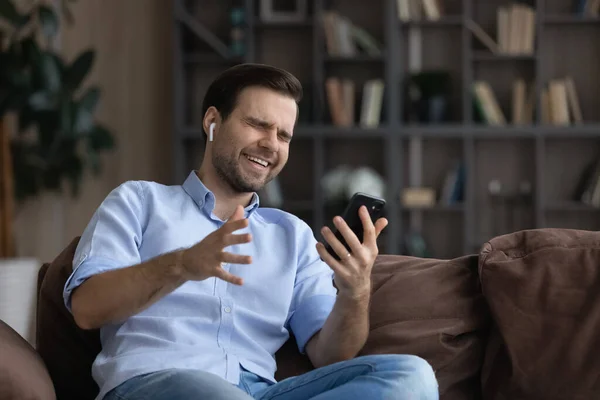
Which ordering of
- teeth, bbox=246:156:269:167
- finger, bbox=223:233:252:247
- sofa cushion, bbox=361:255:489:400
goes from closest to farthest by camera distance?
finger, bbox=223:233:252:247 → sofa cushion, bbox=361:255:489:400 → teeth, bbox=246:156:269:167

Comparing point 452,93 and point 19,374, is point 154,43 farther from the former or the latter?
point 19,374

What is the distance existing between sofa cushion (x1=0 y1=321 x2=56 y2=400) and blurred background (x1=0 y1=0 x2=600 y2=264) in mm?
3405

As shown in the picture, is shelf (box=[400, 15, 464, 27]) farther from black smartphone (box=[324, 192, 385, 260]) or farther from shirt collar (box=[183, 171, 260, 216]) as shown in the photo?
black smartphone (box=[324, 192, 385, 260])

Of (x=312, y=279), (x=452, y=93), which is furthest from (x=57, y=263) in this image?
(x=452, y=93)

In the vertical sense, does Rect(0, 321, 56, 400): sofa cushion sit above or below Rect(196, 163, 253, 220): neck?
below

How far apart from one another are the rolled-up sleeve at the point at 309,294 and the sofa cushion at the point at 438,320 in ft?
0.35

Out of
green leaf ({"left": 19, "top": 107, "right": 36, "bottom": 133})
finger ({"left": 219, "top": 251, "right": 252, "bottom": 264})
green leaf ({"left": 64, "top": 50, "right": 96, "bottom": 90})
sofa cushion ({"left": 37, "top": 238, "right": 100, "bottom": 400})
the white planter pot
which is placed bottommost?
the white planter pot

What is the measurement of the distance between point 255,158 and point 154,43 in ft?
12.7

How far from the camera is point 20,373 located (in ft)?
5.28

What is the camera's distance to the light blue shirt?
1.75 meters

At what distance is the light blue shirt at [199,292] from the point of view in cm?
175

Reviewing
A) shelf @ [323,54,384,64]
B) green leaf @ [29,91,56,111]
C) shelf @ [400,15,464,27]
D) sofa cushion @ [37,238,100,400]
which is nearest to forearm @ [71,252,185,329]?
sofa cushion @ [37,238,100,400]

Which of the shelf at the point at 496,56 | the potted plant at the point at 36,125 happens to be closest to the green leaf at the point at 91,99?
the potted plant at the point at 36,125

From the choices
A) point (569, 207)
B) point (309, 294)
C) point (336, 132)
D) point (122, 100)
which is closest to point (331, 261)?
point (309, 294)
